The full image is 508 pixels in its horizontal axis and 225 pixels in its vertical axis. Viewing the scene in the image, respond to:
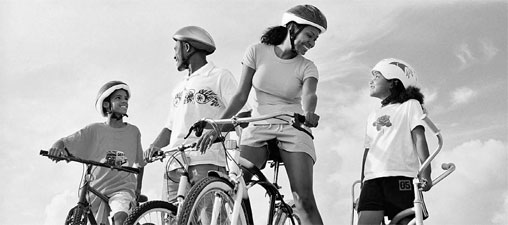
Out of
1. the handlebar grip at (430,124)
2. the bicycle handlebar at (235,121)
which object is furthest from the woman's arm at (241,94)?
the handlebar grip at (430,124)

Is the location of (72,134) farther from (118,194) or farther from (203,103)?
(203,103)

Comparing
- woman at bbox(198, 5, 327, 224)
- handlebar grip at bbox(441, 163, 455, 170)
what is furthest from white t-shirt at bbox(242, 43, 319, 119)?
handlebar grip at bbox(441, 163, 455, 170)

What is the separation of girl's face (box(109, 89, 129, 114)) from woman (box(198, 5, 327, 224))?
5.92 feet

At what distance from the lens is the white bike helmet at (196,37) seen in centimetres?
622

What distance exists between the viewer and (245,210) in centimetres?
479

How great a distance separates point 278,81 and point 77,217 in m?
1.97

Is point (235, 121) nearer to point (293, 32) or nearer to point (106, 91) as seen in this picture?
point (293, 32)

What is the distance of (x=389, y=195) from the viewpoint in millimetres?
5523

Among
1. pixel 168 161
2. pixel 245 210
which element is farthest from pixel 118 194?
pixel 245 210

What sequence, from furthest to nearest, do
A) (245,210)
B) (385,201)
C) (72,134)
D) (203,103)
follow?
(72,134), (203,103), (385,201), (245,210)

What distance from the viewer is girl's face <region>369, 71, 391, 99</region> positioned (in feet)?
19.6

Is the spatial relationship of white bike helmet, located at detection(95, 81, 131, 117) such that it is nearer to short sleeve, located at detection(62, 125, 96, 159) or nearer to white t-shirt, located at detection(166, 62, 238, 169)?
short sleeve, located at detection(62, 125, 96, 159)

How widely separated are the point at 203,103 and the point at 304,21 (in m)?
1.18

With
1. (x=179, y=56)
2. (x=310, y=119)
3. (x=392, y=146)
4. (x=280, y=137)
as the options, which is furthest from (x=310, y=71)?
(x=179, y=56)
